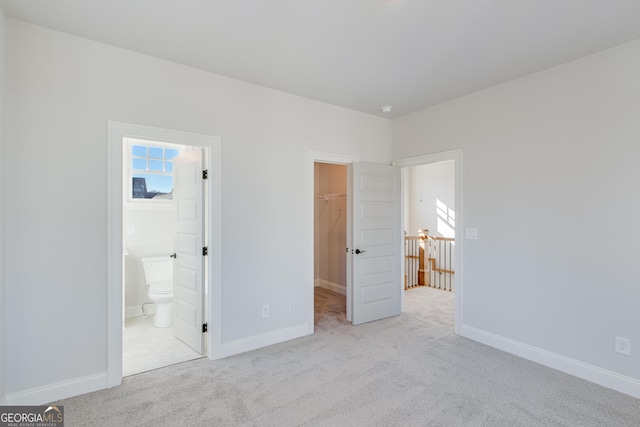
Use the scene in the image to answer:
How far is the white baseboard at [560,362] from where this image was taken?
96.4 inches

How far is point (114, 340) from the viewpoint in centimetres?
250

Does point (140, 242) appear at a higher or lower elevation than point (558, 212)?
lower

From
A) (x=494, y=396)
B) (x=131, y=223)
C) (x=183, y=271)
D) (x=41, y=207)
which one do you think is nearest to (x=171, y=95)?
(x=41, y=207)

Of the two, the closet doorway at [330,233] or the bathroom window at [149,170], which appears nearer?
the bathroom window at [149,170]

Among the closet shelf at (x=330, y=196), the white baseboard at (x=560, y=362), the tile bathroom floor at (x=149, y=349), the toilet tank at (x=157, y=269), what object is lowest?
A: the tile bathroom floor at (x=149, y=349)

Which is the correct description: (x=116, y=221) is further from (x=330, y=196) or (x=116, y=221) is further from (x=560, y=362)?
(x=560, y=362)

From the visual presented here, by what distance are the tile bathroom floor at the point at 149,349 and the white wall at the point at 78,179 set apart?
409mm

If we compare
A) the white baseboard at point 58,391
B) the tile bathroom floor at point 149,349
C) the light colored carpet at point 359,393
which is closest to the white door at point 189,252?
the tile bathroom floor at point 149,349

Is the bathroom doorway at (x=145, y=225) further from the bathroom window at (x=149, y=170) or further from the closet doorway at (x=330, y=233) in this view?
the closet doorway at (x=330, y=233)

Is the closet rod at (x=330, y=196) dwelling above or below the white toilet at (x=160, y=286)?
above

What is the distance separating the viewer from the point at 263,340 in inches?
130

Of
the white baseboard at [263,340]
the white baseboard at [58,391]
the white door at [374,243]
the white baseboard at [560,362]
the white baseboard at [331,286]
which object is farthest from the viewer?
the white baseboard at [331,286]
